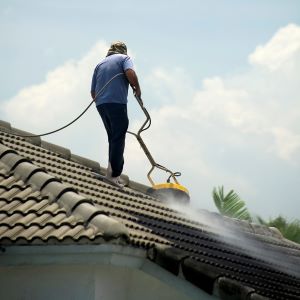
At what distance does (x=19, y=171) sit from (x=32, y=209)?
0.79 metres

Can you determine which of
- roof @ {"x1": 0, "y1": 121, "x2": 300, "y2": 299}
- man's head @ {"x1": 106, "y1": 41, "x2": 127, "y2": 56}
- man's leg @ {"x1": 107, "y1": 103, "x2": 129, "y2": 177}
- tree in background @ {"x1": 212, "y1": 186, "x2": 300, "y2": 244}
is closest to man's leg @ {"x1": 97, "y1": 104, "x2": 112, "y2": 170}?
man's leg @ {"x1": 107, "y1": 103, "x2": 129, "y2": 177}

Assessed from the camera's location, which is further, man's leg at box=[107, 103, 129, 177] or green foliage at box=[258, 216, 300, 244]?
green foliage at box=[258, 216, 300, 244]

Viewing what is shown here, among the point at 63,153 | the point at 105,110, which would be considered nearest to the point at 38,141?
the point at 63,153

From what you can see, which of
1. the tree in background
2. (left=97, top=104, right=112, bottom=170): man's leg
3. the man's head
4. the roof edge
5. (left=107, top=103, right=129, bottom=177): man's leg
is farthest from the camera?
the tree in background

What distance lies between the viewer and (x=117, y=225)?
5352 mm

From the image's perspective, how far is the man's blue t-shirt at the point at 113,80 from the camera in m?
8.60

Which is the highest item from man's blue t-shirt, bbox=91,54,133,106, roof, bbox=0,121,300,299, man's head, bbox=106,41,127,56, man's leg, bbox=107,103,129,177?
man's head, bbox=106,41,127,56

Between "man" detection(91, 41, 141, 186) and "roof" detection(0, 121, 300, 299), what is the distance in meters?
0.36

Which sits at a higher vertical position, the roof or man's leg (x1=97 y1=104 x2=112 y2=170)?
man's leg (x1=97 y1=104 x2=112 y2=170)

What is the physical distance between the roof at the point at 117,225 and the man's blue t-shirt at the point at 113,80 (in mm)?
967

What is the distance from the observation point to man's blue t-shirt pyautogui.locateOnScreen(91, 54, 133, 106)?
8602 millimetres

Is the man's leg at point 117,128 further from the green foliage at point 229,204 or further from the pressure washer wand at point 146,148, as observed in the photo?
the green foliage at point 229,204

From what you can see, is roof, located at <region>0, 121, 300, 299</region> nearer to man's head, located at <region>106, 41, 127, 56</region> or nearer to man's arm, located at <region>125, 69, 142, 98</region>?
man's arm, located at <region>125, 69, 142, 98</region>

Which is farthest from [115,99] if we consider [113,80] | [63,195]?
[63,195]
